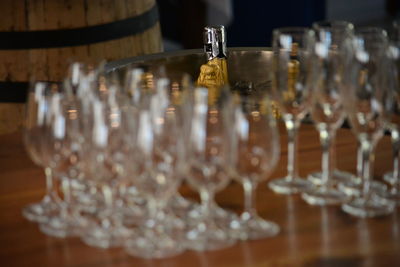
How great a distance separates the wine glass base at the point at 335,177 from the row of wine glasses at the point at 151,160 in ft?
0.52

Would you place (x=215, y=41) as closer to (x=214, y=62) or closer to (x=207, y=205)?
(x=214, y=62)

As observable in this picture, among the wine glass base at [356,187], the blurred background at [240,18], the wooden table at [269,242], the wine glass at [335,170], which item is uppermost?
the blurred background at [240,18]

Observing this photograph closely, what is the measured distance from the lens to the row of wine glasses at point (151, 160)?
1.37 metres

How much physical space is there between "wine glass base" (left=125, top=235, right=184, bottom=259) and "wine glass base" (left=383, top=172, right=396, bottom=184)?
1.49 feet

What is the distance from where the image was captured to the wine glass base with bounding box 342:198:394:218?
1.49 metres

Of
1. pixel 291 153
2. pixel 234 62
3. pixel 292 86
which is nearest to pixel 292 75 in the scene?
pixel 292 86

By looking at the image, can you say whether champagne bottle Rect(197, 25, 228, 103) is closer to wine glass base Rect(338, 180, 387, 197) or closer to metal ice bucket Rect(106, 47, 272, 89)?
metal ice bucket Rect(106, 47, 272, 89)

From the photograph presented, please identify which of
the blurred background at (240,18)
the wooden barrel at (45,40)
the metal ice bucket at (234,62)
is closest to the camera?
the metal ice bucket at (234,62)

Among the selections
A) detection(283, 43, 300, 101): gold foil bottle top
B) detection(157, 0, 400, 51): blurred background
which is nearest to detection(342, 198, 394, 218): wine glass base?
detection(283, 43, 300, 101): gold foil bottle top

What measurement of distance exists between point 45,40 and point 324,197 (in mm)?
1577

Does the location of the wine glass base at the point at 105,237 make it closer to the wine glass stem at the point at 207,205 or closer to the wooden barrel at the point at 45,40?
the wine glass stem at the point at 207,205

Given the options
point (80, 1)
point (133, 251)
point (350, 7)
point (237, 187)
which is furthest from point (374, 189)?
point (350, 7)

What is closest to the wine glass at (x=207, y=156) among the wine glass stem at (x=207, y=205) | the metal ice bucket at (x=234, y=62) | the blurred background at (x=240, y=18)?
the wine glass stem at (x=207, y=205)

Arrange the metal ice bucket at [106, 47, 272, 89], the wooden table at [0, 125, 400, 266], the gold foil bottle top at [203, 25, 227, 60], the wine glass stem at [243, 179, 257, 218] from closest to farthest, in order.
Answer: the wooden table at [0, 125, 400, 266]
the wine glass stem at [243, 179, 257, 218]
the gold foil bottle top at [203, 25, 227, 60]
the metal ice bucket at [106, 47, 272, 89]
